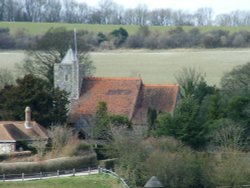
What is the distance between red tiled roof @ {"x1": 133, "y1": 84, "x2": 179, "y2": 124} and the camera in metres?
59.4

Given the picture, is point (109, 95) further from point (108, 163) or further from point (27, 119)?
point (108, 163)

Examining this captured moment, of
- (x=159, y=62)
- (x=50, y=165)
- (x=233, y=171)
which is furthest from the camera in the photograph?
(x=159, y=62)

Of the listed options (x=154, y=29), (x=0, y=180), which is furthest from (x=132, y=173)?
(x=154, y=29)

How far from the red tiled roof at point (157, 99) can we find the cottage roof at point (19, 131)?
673 cm

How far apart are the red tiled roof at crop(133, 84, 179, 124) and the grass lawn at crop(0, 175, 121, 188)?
12521 millimetres

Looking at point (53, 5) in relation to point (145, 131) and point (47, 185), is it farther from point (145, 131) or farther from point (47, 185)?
point (47, 185)

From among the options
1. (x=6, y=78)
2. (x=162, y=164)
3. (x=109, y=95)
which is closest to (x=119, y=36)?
(x=6, y=78)

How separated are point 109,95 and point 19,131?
899cm

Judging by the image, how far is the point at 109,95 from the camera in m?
61.0

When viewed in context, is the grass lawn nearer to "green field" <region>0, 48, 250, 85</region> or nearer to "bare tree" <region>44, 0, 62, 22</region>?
"green field" <region>0, 48, 250, 85</region>

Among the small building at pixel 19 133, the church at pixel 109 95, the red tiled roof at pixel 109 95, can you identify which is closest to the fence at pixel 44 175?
the small building at pixel 19 133

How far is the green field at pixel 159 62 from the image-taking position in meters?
84.9

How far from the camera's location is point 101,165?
49688 mm

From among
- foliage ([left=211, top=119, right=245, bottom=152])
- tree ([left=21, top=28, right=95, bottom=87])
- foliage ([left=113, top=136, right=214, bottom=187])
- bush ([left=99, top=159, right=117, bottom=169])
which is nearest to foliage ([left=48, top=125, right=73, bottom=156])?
bush ([left=99, top=159, right=117, bottom=169])
